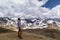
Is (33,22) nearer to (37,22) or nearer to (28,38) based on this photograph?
(37,22)

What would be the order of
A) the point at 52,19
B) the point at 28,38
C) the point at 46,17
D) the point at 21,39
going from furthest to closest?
1. the point at 46,17
2. the point at 52,19
3. the point at 28,38
4. the point at 21,39

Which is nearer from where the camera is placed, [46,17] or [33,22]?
[46,17]

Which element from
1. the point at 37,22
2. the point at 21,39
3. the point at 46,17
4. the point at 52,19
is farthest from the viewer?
the point at 37,22

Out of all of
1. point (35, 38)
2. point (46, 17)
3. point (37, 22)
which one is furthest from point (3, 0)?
point (35, 38)

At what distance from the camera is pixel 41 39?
16281 millimetres

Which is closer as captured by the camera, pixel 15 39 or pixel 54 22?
pixel 15 39

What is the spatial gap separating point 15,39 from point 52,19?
23027 millimetres

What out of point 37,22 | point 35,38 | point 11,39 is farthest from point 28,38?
point 37,22

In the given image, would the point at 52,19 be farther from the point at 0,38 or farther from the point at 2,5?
the point at 0,38

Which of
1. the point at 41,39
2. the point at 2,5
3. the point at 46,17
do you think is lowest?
the point at 41,39

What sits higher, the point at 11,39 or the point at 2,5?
the point at 2,5

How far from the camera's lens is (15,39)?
14867 millimetres

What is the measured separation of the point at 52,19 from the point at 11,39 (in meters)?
23.0

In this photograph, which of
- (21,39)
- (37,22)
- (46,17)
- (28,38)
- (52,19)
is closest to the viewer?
(21,39)
